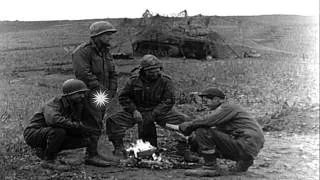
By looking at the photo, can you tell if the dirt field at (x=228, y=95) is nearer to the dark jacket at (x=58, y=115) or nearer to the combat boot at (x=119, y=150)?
the combat boot at (x=119, y=150)

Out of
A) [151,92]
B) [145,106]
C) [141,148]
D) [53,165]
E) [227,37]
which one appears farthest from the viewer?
[227,37]

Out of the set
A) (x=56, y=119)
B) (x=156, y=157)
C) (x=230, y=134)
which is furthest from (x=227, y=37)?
(x=56, y=119)

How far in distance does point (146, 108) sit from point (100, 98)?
0.70 m

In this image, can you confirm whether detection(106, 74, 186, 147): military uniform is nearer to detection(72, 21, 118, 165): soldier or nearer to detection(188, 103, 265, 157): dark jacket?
detection(72, 21, 118, 165): soldier

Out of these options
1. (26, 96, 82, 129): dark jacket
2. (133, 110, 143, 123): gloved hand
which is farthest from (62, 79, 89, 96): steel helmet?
(133, 110, 143, 123): gloved hand

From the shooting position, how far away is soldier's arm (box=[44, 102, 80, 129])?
6113 mm

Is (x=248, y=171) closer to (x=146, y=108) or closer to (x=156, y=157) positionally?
(x=156, y=157)

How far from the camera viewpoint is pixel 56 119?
610 cm

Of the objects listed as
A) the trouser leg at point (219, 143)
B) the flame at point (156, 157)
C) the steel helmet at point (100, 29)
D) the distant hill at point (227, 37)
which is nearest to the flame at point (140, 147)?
the flame at point (156, 157)

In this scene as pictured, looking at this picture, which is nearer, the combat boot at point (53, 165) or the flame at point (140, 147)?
the combat boot at point (53, 165)

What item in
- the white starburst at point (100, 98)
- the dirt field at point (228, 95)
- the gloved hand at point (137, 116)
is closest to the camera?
the dirt field at point (228, 95)

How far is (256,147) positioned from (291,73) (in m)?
10.8

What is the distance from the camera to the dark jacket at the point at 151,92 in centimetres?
728

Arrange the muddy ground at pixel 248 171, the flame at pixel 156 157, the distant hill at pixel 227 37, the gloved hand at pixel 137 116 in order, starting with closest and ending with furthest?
the muddy ground at pixel 248 171
the flame at pixel 156 157
the gloved hand at pixel 137 116
the distant hill at pixel 227 37
